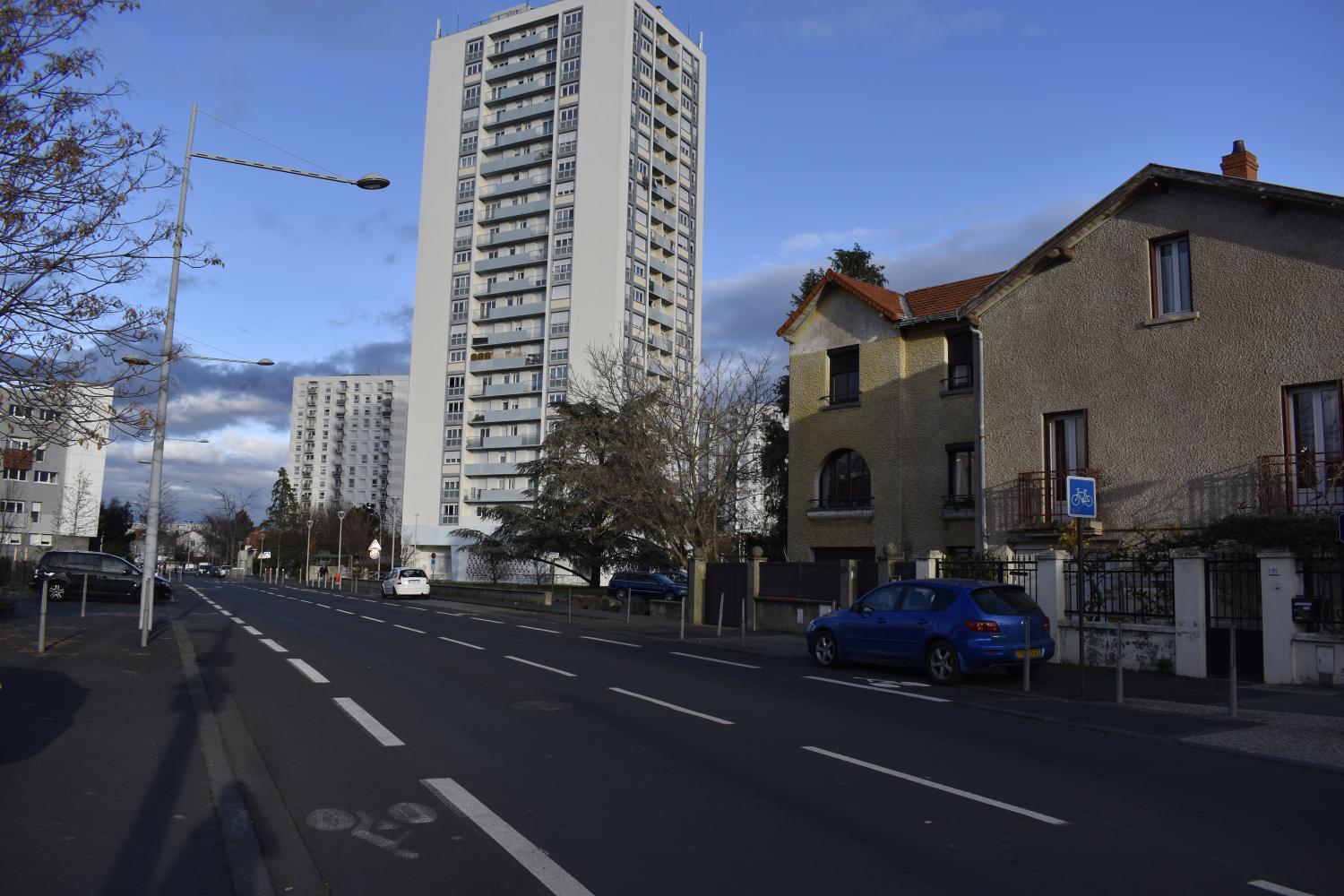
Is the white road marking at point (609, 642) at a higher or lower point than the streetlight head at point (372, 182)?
lower

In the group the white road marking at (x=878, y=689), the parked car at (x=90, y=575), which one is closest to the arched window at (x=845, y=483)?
the white road marking at (x=878, y=689)

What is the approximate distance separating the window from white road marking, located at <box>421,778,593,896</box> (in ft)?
78.4

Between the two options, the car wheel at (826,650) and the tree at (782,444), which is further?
the tree at (782,444)

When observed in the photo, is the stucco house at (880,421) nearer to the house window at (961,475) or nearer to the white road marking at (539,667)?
the house window at (961,475)

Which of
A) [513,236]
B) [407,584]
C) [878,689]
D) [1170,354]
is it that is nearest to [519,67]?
[513,236]

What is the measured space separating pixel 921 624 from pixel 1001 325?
1024 centimetres

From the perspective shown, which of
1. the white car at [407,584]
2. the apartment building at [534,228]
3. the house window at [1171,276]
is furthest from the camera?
the apartment building at [534,228]

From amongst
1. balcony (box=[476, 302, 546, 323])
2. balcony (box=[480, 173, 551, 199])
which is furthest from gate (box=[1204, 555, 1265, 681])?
balcony (box=[480, 173, 551, 199])

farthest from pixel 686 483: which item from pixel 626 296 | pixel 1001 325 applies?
pixel 626 296

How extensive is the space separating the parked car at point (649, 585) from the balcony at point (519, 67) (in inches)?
2160

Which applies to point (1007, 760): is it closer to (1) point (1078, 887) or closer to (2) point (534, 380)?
(1) point (1078, 887)

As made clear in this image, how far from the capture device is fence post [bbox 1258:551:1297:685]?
1531cm

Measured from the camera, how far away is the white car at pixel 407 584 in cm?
4759

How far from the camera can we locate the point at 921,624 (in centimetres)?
1584
